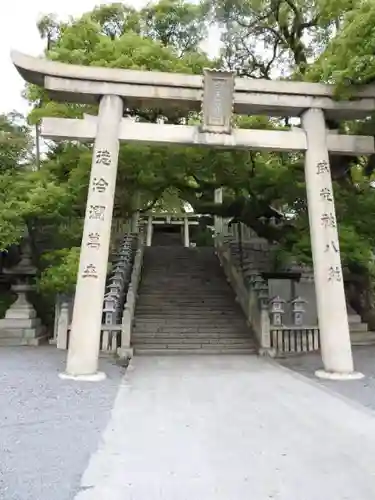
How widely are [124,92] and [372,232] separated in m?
6.54

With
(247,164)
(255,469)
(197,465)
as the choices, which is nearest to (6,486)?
(197,465)

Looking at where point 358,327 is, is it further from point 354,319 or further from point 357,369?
point 357,369

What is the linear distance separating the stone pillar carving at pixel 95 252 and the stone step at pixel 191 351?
3.30 m

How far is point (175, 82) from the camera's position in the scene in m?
9.37

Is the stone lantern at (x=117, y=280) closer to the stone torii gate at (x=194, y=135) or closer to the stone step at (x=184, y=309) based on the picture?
the stone step at (x=184, y=309)

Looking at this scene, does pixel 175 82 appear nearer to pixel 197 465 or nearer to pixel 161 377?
pixel 161 377

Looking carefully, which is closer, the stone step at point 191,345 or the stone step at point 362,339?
the stone step at point 191,345

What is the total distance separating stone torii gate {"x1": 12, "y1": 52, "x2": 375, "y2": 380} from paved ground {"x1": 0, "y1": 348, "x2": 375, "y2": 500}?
111 centimetres

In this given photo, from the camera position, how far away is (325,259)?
9.21m

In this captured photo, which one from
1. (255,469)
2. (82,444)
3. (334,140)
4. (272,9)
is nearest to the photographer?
(255,469)

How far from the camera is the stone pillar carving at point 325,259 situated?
8852 mm

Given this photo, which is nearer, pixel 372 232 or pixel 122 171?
pixel 372 232

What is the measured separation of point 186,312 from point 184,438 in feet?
29.6

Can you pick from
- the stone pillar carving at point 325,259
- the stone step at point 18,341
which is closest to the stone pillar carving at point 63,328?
the stone step at point 18,341
